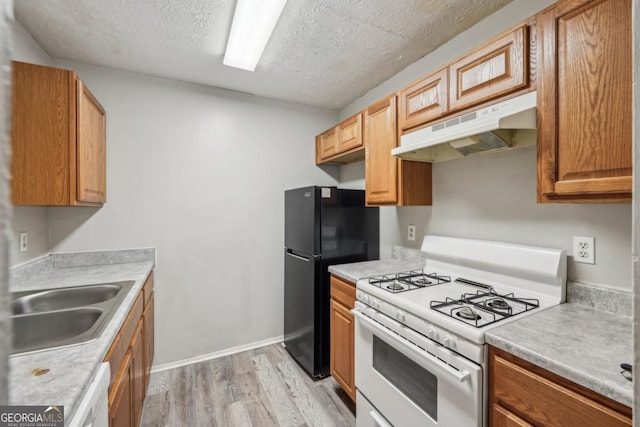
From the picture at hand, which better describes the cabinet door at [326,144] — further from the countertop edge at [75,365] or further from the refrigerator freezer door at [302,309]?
the countertop edge at [75,365]

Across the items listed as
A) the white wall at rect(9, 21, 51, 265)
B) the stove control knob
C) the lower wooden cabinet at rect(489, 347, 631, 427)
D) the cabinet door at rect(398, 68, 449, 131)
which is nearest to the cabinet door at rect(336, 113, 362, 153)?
the cabinet door at rect(398, 68, 449, 131)

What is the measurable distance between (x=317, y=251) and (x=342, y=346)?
706mm

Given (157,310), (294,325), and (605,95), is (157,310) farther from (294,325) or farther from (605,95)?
(605,95)

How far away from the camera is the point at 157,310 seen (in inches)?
94.7

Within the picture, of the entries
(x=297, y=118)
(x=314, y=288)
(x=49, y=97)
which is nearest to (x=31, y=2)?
(x=49, y=97)

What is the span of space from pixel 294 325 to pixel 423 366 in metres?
1.51

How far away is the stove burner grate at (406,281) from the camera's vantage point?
1.63m

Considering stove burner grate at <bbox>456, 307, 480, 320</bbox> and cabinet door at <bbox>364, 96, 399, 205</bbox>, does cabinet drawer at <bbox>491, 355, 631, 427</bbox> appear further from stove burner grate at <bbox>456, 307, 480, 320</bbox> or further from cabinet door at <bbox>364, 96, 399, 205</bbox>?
cabinet door at <bbox>364, 96, 399, 205</bbox>

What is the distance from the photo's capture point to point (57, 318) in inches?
48.6

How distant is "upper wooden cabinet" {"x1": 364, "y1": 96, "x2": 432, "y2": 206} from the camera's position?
200 cm

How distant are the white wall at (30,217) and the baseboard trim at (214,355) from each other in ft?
4.12

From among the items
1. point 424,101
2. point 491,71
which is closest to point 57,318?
point 424,101

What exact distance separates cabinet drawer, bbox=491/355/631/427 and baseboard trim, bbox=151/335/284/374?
2.21 metres

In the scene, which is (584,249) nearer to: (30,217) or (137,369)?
(137,369)
